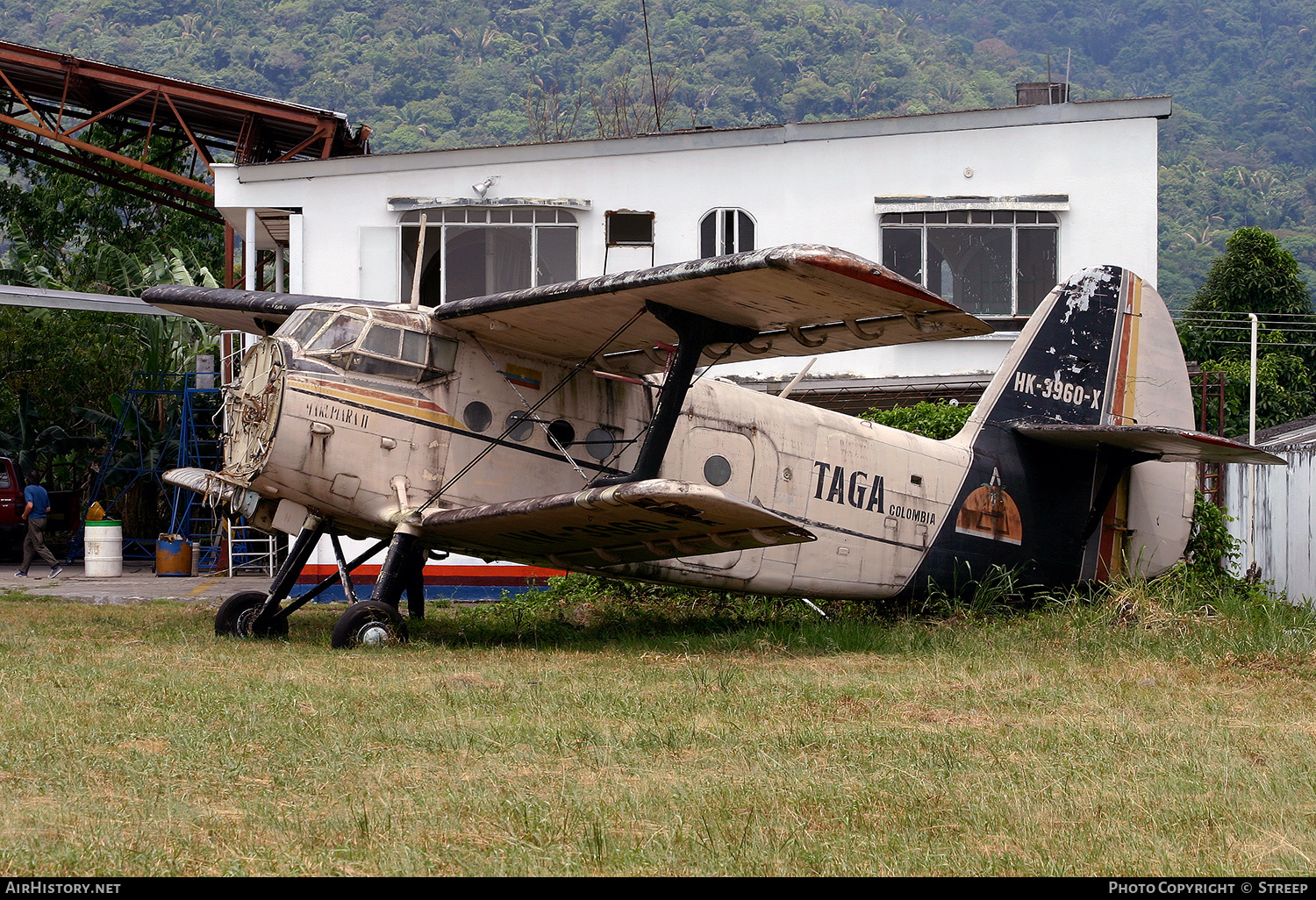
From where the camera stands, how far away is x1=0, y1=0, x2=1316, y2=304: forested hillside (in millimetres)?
92500

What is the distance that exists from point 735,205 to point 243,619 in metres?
9.56

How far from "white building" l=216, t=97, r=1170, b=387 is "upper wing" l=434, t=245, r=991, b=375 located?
23.5ft

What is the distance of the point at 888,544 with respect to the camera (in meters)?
12.2

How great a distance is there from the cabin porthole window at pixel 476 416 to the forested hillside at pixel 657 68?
222ft

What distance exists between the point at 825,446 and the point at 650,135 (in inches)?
317

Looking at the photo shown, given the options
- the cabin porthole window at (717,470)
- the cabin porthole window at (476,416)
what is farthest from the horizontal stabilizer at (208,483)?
the cabin porthole window at (717,470)

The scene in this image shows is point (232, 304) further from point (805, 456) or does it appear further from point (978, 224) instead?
point (978, 224)

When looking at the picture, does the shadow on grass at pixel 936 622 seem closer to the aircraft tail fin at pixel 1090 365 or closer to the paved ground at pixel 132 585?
the aircraft tail fin at pixel 1090 365

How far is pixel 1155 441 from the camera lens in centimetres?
1171

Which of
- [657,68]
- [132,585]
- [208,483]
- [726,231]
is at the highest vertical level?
[657,68]

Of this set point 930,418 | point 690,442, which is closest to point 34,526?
point 690,442

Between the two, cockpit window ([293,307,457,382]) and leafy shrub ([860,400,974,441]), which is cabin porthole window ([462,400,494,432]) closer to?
cockpit window ([293,307,457,382])

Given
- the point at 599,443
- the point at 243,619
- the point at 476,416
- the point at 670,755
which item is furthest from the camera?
the point at 243,619

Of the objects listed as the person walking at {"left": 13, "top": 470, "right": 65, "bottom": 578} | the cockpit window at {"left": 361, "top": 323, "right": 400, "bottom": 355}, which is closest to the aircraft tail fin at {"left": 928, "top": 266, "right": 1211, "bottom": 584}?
the cockpit window at {"left": 361, "top": 323, "right": 400, "bottom": 355}
